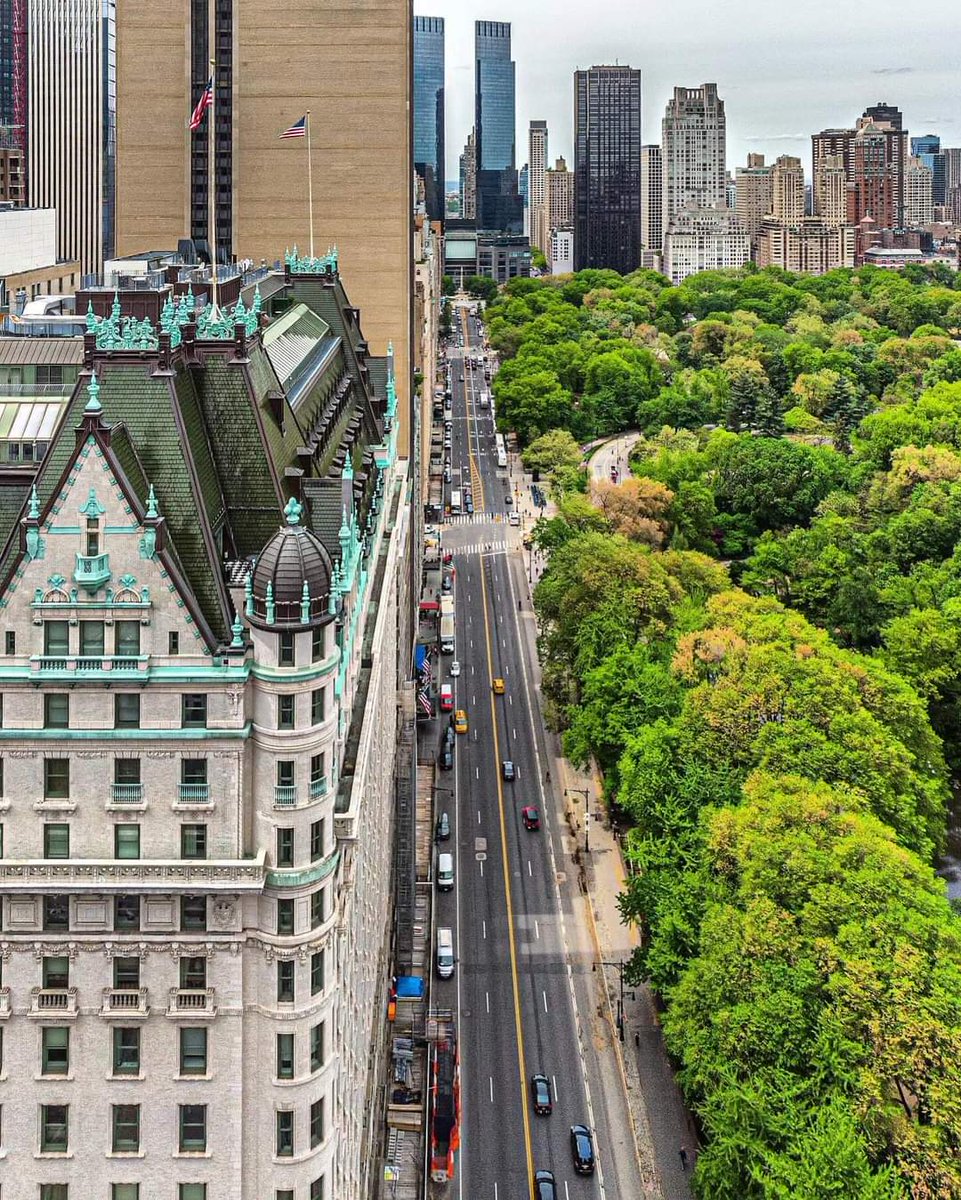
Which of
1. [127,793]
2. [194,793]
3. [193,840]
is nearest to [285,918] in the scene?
[193,840]

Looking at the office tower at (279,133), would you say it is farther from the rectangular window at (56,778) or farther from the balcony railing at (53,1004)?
the balcony railing at (53,1004)

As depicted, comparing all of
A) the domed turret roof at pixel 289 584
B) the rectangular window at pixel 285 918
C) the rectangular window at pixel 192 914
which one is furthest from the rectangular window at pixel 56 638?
the rectangular window at pixel 285 918

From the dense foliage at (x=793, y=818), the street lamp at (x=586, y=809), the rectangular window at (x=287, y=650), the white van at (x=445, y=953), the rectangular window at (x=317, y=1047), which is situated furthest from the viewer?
the street lamp at (x=586, y=809)

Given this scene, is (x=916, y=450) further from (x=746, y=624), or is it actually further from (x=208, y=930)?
(x=208, y=930)

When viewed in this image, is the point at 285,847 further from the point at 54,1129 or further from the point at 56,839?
the point at 54,1129

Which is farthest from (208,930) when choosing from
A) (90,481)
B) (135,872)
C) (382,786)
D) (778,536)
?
(778,536)

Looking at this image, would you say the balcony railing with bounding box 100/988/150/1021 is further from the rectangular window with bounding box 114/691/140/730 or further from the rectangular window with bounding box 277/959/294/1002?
the rectangular window with bounding box 114/691/140/730
